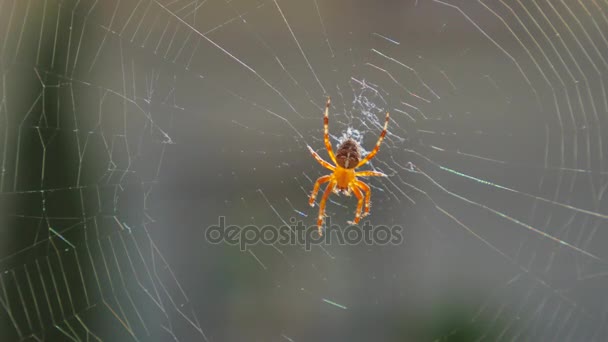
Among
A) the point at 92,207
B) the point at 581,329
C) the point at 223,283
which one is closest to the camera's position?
the point at 92,207

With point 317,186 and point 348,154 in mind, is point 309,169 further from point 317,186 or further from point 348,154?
point 348,154

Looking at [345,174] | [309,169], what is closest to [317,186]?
[345,174]

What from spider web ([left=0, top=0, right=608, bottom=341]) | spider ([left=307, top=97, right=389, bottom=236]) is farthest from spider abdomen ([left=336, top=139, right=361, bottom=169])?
spider web ([left=0, top=0, right=608, bottom=341])

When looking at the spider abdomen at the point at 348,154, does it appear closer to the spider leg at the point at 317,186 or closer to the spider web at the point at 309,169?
the spider leg at the point at 317,186

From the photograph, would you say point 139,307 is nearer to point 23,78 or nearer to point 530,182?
point 23,78

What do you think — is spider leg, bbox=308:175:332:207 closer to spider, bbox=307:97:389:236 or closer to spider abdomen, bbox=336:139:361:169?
spider, bbox=307:97:389:236

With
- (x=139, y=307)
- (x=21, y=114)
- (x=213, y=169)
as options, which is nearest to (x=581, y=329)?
(x=213, y=169)
